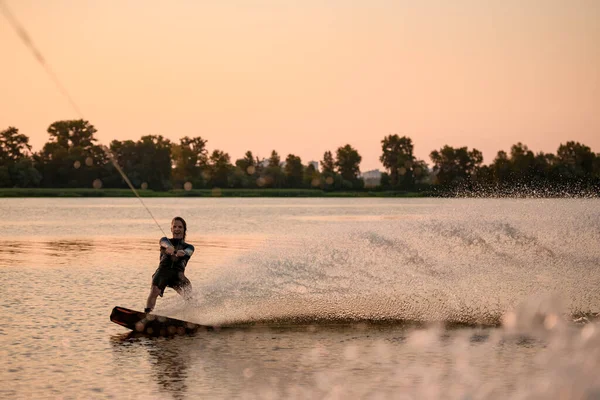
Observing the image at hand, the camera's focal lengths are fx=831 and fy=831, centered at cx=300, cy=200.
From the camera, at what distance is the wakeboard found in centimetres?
1309

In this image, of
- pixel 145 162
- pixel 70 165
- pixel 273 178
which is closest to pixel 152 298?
pixel 70 165

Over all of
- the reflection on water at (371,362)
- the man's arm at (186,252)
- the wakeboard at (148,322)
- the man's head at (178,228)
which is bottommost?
the reflection on water at (371,362)

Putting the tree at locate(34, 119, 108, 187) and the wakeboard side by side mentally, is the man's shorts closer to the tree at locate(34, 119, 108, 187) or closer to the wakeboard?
the wakeboard

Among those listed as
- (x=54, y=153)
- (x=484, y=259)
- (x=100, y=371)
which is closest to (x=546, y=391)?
(x=100, y=371)

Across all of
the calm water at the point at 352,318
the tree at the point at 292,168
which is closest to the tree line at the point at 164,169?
the tree at the point at 292,168

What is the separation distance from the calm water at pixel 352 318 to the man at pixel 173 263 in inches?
32.7

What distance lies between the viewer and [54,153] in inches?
6284

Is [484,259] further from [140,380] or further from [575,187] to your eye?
[575,187]

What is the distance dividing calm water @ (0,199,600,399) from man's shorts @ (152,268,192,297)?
2.58 ft

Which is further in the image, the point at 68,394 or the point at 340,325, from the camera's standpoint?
the point at 340,325

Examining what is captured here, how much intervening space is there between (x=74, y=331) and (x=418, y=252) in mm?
7502

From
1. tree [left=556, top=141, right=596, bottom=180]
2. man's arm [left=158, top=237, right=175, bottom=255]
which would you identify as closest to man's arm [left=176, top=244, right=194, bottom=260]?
man's arm [left=158, top=237, right=175, bottom=255]

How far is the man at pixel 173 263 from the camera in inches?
525

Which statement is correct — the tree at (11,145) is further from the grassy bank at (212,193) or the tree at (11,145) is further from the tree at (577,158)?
the tree at (577,158)
